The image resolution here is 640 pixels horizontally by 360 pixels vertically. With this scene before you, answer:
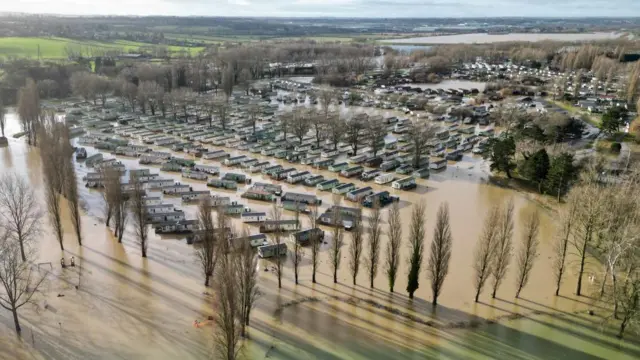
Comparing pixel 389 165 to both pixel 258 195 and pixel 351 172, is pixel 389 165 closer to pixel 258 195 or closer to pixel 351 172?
pixel 351 172

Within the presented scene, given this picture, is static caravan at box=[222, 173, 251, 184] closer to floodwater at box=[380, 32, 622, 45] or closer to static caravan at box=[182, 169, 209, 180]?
static caravan at box=[182, 169, 209, 180]

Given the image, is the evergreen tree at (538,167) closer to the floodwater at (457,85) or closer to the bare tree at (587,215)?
the bare tree at (587,215)

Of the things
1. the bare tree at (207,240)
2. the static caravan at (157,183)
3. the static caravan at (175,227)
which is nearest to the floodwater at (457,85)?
the static caravan at (157,183)

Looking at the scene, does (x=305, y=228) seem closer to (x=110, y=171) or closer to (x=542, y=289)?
(x=110, y=171)

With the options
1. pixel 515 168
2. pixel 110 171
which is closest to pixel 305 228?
pixel 110 171

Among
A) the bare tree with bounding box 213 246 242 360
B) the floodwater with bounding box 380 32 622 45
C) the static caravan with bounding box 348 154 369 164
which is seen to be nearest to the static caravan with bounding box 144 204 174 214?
the bare tree with bounding box 213 246 242 360

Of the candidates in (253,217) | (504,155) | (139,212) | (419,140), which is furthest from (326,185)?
(139,212)
